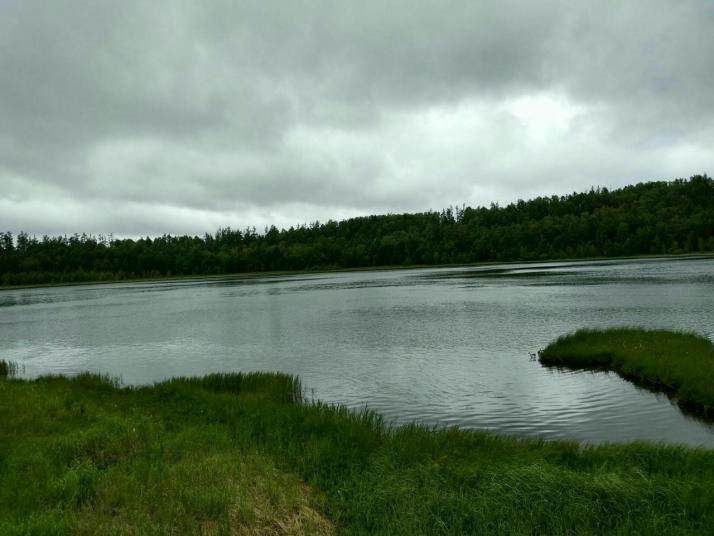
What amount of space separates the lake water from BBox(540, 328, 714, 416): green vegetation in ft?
2.94

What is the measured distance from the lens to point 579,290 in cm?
6762

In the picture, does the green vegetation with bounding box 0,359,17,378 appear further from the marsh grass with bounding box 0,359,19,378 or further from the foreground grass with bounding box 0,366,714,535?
the foreground grass with bounding box 0,366,714,535

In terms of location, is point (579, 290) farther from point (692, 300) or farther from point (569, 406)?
point (569, 406)

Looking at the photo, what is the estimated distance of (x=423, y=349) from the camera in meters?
33.4

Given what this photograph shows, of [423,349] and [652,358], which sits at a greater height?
[652,358]

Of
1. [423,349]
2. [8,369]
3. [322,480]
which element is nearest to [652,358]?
[423,349]

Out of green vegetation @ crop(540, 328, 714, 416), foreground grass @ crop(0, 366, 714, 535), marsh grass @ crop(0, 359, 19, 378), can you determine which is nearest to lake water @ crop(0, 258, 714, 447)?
marsh grass @ crop(0, 359, 19, 378)

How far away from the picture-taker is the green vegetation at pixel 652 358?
19.6m

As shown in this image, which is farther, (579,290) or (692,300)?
(579,290)

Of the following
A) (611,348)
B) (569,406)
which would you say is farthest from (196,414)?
(611,348)

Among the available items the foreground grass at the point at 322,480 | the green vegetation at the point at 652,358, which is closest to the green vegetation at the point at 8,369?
the foreground grass at the point at 322,480

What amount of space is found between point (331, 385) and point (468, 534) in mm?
16237

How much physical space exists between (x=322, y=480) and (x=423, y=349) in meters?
22.4

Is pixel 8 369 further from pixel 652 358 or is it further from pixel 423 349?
pixel 652 358
